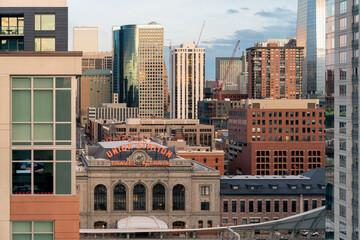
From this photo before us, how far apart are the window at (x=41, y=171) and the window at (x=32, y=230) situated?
5.08 feet

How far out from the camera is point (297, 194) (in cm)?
14262

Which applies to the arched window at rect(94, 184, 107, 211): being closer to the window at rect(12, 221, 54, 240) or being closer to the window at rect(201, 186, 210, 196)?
the window at rect(201, 186, 210, 196)

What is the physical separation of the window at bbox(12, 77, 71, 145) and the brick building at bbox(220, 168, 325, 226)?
112 meters

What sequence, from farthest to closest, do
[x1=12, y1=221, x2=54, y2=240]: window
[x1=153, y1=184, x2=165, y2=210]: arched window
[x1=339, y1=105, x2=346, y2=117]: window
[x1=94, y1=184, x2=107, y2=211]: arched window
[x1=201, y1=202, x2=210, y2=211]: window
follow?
[x1=201, y1=202, x2=210, y2=211]: window, [x1=153, y1=184, x2=165, y2=210]: arched window, [x1=94, y1=184, x2=107, y2=211]: arched window, [x1=339, y1=105, x2=346, y2=117]: window, [x1=12, y1=221, x2=54, y2=240]: window

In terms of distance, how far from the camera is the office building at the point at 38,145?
29.5m

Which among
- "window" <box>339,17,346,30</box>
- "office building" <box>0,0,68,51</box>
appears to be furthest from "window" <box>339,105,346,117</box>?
"office building" <box>0,0,68,51</box>

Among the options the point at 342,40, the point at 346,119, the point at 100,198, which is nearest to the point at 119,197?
the point at 100,198

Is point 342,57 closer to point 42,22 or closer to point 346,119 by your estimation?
point 346,119

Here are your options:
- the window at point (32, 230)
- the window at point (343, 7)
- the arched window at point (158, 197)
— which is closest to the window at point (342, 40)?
the window at point (343, 7)

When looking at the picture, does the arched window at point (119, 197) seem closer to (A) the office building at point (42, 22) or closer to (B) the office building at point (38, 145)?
(A) the office building at point (42, 22)

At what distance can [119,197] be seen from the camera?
5404 inches

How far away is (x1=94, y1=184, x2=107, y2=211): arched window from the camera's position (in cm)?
13625

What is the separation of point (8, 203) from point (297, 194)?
391 ft

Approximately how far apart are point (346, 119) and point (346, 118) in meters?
0.15
